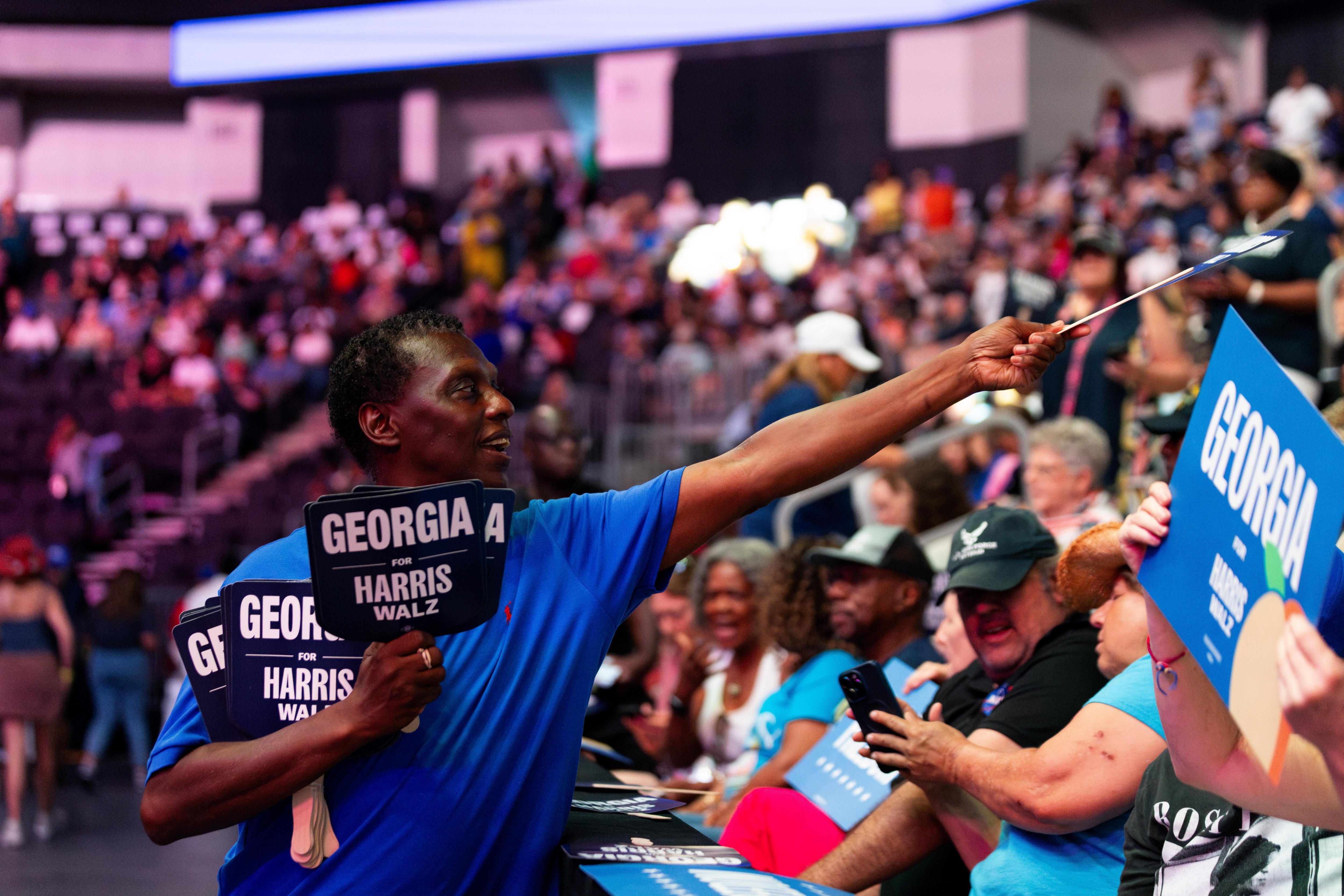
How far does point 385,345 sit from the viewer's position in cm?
216

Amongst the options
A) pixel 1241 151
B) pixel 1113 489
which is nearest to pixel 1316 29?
pixel 1241 151

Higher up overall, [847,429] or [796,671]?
[847,429]

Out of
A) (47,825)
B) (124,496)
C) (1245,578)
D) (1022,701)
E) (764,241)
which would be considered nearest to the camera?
(1245,578)

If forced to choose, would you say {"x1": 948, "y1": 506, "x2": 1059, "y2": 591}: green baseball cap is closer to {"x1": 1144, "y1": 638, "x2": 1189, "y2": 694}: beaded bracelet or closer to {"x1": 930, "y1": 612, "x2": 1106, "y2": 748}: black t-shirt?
{"x1": 930, "y1": 612, "x2": 1106, "y2": 748}: black t-shirt

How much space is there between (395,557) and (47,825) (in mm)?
7106

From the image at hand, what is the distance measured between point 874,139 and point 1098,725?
18.7 m

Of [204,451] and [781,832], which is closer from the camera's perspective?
[781,832]

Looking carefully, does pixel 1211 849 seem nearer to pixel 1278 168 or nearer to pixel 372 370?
pixel 372 370

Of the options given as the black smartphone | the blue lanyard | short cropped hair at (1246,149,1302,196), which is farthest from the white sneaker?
short cropped hair at (1246,149,1302,196)

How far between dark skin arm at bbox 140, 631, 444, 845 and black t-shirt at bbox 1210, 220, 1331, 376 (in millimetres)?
4399

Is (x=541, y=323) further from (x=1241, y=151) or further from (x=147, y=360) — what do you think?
(x=1241, y=151)

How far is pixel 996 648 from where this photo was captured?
298 centimetres

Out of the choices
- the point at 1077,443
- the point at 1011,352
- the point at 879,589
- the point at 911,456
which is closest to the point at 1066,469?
the point at 1077,443

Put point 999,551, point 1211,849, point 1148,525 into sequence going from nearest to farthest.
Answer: point 1148,525 < point 1211,849 < point 999,551
